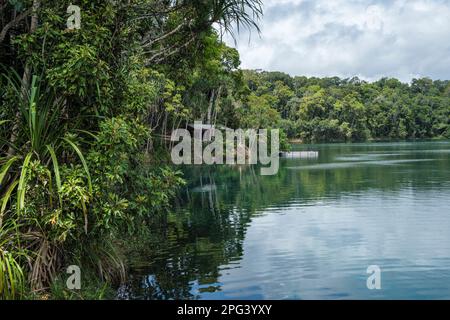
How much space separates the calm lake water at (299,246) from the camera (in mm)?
8562

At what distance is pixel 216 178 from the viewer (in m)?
30.8

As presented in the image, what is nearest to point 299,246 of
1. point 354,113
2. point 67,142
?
point 67,142

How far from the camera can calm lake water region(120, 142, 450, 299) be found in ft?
28.1

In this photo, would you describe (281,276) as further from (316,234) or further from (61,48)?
(61,48)

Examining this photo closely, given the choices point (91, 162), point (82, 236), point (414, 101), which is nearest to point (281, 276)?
point (82, 236)

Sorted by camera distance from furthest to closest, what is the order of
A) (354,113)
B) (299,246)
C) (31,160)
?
(354,113) → (299,246) → (31,160)

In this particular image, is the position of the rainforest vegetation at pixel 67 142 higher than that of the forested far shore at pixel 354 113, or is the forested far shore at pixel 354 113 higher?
the forested far shore at pixel 354 113

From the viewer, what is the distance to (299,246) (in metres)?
11.9

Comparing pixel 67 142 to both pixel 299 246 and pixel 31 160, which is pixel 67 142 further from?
pixel 299 246

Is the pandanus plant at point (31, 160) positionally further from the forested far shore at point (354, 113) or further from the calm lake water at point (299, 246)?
the forested far shore at point (354, 113)

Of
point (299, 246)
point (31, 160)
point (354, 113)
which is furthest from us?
point (354, 113)

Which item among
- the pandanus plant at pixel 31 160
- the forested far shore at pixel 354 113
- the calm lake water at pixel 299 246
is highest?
the forested far shore at pixel 354 113

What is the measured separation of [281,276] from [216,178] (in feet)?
70.8

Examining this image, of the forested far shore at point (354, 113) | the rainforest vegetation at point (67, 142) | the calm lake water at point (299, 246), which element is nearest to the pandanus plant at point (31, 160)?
the rainforest vegetation at point (67, 142)
